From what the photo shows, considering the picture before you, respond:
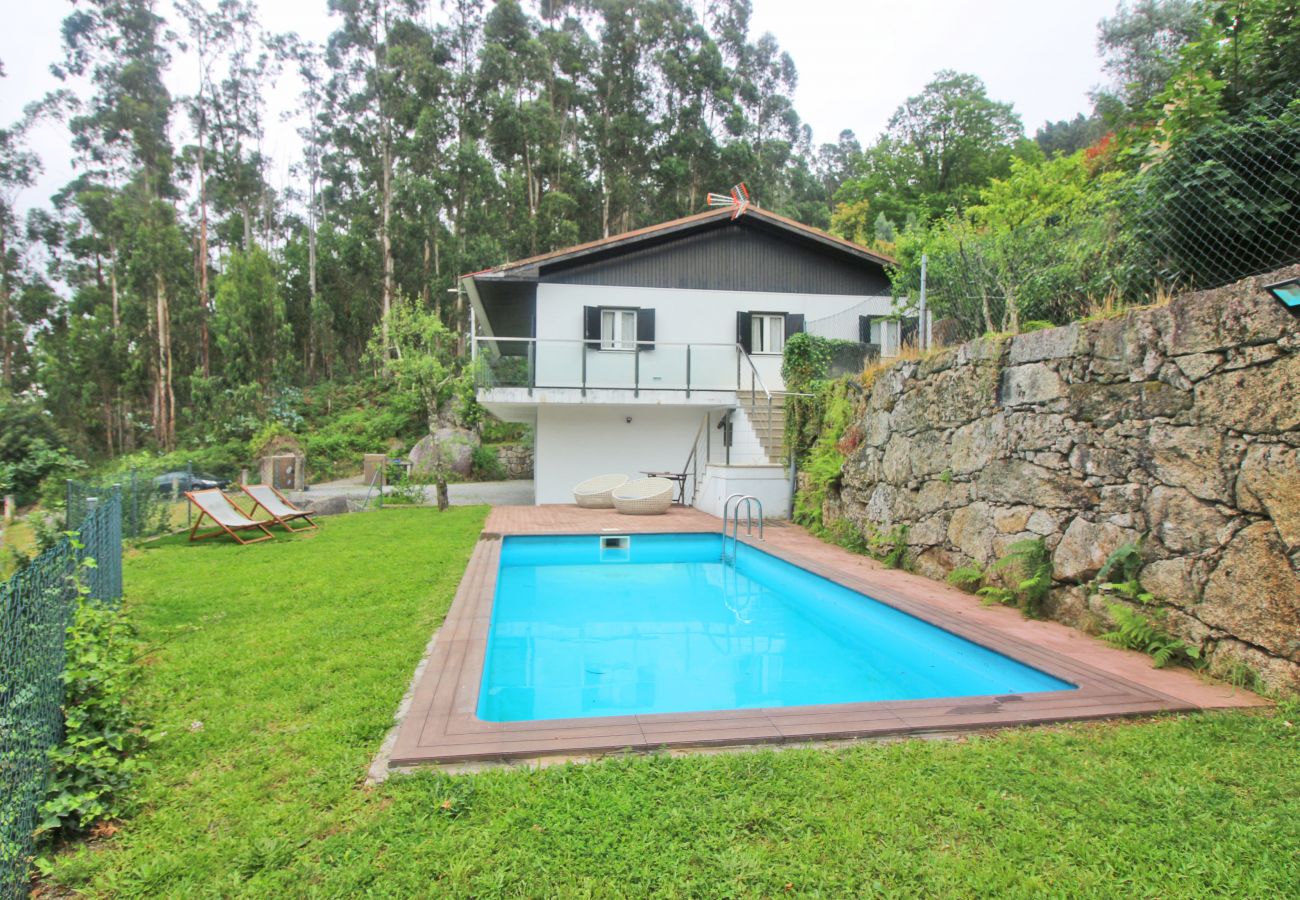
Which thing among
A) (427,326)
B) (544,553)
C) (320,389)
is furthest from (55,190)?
(544,553)

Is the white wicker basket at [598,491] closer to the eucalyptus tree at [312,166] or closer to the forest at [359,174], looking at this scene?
the forest at [359,174]

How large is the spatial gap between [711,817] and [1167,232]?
17.8 ft

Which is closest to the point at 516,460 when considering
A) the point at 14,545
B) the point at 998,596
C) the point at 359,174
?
the point at 14,545

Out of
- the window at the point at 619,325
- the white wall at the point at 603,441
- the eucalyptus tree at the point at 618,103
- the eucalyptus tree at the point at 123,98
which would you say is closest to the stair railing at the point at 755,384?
the white wall at the point at 603,441

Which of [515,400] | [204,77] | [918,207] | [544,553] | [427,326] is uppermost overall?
[204,77]

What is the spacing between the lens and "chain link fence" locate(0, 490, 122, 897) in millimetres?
2104

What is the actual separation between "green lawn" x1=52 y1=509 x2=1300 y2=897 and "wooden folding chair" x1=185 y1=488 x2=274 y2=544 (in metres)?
6.93

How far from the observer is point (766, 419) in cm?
1366

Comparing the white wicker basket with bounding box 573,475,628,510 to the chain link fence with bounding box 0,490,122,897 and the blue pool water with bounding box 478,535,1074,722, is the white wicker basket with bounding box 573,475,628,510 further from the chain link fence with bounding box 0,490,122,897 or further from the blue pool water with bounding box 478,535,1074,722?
the chain link fence with bounding box 0,490,122,897

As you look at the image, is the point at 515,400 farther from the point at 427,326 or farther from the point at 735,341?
the point at 735,341

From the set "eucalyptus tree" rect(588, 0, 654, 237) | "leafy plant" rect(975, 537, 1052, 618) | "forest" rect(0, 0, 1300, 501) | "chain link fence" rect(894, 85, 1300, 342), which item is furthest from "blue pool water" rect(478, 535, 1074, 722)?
"eucalyptus tree" rect(588, 0, 654, 237)

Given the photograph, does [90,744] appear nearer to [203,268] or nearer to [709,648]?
[709,648]

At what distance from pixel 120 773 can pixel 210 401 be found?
23726 mm

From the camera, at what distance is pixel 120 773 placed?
276 cm
